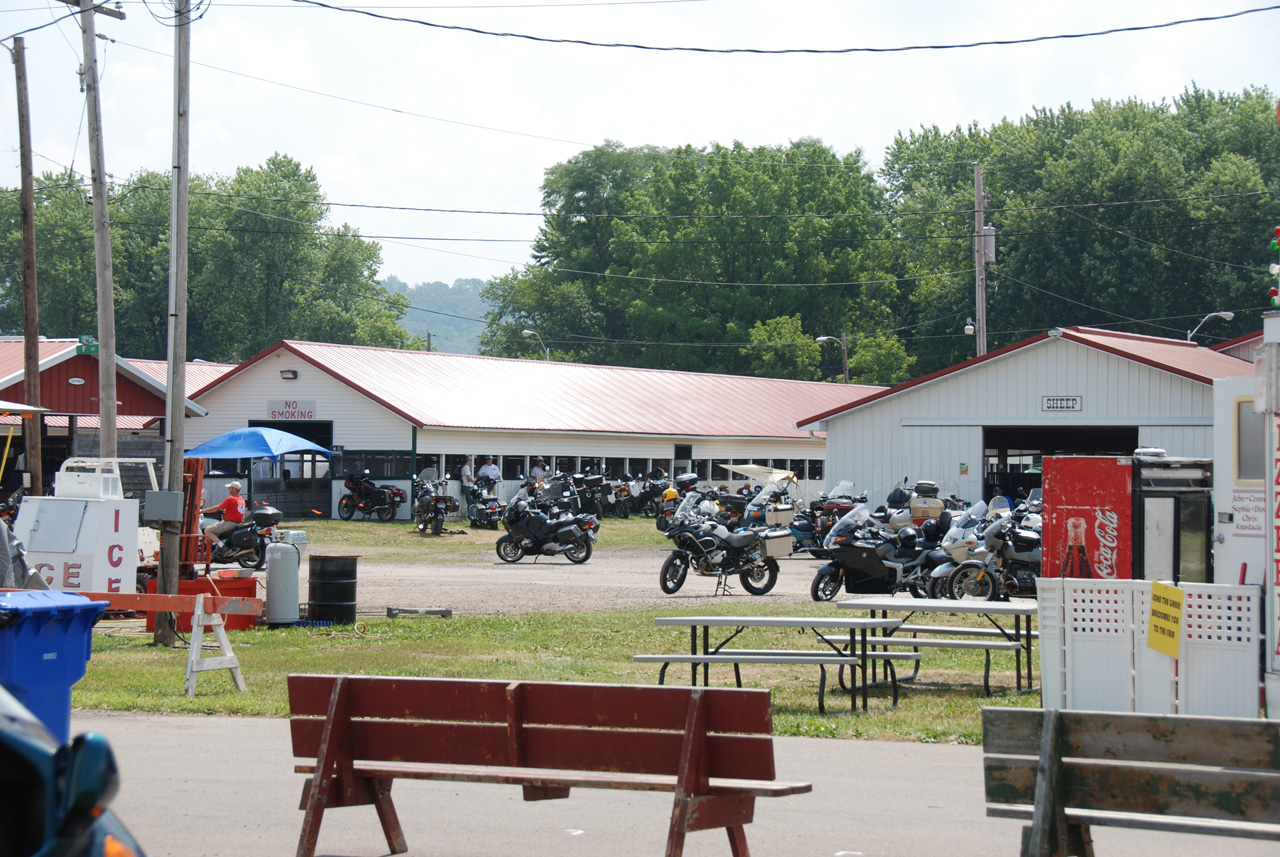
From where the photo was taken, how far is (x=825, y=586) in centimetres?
1902

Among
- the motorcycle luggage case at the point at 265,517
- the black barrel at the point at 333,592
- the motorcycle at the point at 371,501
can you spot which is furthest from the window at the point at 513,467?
the black barrel at the point at 333,592

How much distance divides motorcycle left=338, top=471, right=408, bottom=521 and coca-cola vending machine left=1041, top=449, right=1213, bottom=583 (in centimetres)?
2825

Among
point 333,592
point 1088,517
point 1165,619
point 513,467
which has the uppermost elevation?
point 513,467

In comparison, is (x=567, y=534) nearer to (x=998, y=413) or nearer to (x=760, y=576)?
(x=760, y=576)

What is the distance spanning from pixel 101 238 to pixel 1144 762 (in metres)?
15.5

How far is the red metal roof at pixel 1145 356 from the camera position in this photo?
94.4 feet

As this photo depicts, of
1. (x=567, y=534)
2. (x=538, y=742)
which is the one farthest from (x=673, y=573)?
(x=538, y=742)

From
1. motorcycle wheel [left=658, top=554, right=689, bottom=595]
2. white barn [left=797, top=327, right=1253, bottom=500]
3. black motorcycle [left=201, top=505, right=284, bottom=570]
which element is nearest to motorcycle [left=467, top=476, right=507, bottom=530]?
white barn [left=797, top=327, right=1253, bottom=500]

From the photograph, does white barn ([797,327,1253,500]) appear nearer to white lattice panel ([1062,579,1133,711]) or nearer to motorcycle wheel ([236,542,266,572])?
motorcycle wheel ([236,542,266,572])

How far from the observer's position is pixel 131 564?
15.9 meters

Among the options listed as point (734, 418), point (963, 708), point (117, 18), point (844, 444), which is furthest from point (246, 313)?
point (963, 708)

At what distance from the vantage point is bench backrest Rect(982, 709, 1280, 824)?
4770 millimetres

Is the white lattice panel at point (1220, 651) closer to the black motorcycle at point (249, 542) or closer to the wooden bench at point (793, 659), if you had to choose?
the wooden bench at point (793, 659)

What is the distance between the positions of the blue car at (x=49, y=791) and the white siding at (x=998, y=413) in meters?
28.0
